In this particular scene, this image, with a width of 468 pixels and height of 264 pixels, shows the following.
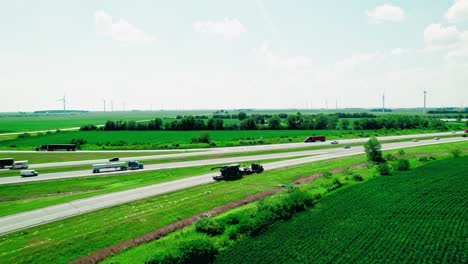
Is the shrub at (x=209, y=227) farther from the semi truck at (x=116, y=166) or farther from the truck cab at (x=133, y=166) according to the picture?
the semi truck at (x=116, y=166)

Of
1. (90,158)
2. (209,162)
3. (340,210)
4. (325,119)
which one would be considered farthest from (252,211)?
(325,119)

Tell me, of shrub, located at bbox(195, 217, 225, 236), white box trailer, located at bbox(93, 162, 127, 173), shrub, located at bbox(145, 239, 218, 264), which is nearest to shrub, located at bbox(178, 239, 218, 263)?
shrub, located at bbox(145, 239, 218, 264)

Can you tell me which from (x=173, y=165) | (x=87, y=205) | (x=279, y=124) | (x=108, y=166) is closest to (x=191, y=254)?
(x=87, y=205)

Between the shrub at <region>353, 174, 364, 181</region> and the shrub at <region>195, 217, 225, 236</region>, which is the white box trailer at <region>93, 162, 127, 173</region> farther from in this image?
the shrub at <region>353, 174, 364, 181</region>

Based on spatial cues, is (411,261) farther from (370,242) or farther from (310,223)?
(310,223)

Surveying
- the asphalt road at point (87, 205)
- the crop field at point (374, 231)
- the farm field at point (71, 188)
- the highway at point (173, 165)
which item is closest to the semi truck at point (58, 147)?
the highway at point (173, 165)
